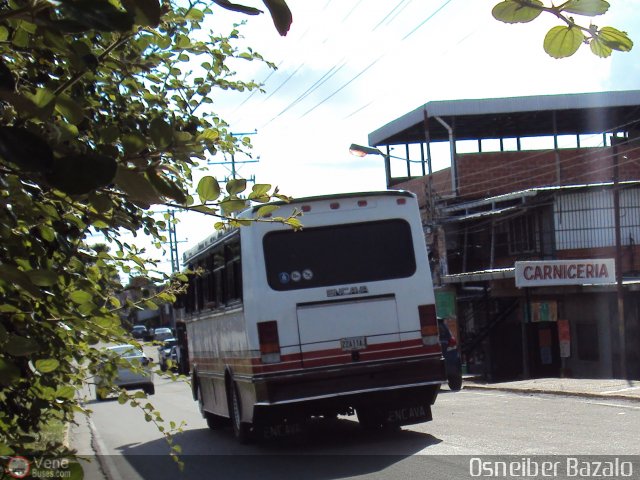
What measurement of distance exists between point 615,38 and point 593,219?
96.5ft

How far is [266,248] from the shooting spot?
12055 mm

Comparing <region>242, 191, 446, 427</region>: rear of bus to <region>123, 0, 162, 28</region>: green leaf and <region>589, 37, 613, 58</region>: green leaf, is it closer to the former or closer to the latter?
<region>589, 37, 613, 58</region>: green leaf

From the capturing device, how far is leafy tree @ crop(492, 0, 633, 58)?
2201mm

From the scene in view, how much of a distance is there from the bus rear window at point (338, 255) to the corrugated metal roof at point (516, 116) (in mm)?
23709

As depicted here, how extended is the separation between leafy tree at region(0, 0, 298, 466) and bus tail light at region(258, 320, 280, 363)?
222 inches

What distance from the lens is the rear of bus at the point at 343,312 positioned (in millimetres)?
11555

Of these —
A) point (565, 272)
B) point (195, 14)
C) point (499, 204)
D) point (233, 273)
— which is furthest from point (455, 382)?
point (195, 14)

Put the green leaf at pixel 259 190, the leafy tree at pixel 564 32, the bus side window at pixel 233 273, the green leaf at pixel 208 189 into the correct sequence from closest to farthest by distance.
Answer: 1. the leafy tree at pixel 564 32
2. the green leaf at pixel 208 189
3. the green leaf at pixel 259 190
4. the bus side window at pixel 233 273

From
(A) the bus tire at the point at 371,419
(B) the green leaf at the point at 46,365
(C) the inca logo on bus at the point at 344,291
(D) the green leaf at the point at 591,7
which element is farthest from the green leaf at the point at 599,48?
(A) the bus tire at the point at 371,419

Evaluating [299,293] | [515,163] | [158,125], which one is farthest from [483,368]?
[158,125]

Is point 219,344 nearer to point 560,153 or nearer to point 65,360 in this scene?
point 65,360

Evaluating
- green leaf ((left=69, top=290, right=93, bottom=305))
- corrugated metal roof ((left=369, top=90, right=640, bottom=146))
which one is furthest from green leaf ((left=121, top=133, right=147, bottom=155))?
corrugated metal roof ((left=369, top=90, right=640, bottom=146))

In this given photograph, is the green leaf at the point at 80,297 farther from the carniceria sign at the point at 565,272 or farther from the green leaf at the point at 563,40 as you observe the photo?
the carniceria sign at the point at 565,272

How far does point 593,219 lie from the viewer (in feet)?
100.0
